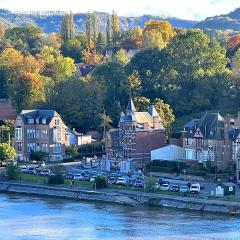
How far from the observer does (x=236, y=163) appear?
59438mm

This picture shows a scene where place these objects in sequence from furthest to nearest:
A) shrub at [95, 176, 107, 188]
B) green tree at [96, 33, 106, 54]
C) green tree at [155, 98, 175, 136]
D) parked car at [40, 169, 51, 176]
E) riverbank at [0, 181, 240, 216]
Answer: green tree at [96, 33, 106, 54] < green tree at [155, 98, 175, 136] < parked car at [40, 169, 51, 176] < shrub at [95, 176, 107, 188] < riverbank at [0, 181, 240, 216]

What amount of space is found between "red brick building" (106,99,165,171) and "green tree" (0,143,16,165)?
625cm

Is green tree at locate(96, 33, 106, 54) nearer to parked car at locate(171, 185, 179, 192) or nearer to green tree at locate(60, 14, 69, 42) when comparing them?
green tree at locate(60, 14, 69, 42)

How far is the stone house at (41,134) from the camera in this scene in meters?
72.5

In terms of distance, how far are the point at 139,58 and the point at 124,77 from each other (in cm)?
228

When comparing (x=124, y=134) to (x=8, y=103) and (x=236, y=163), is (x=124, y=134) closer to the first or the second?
(x=236, y=163)

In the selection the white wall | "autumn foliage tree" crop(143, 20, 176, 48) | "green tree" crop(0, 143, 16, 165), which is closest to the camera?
the white wall

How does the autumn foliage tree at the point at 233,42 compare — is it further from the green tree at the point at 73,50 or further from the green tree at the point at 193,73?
the green tree at the point at 193,73

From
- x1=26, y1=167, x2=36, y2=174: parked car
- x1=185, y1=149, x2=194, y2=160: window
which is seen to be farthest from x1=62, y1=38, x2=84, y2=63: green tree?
x1=185, y1=149, x2=194, y2=160: window

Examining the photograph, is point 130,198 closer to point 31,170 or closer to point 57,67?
point 31,170

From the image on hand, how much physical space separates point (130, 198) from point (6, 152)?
1538cm

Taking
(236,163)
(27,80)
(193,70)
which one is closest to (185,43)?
(193,70)

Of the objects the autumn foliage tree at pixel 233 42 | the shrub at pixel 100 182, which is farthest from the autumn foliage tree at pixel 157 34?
the shrub at pixel 100 182

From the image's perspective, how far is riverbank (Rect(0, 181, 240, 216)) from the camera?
52.0m
